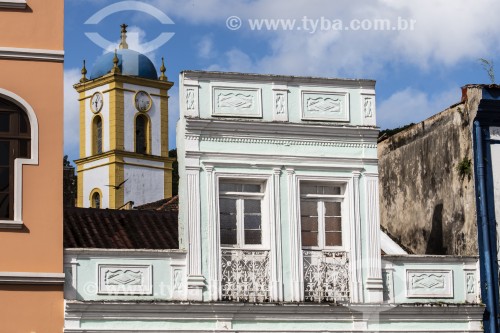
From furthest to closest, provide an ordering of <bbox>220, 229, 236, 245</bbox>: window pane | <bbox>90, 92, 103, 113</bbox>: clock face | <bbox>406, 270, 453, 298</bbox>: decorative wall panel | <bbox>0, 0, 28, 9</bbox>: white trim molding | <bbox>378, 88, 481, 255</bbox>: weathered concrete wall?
<bbox>90, 92, 103, 113</bbox>: clock face → <bbox>378, 88, 481, 255</bbox>: weathered concrete wall → <bbox>406, 270, 453, 298</bbox>: decorative wall panel → <bbox>220, 229, 236, 245</bbox>: window pane → <bbox>0, 0, 28, 9</bbox>: white trim molding

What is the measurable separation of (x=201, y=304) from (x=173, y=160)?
144ft

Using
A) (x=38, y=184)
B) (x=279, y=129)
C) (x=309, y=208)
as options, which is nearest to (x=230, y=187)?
(x=279, y=129)

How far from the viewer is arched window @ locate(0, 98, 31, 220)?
22.8 m

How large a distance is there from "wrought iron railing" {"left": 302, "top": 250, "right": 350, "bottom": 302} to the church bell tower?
40603 millimetres

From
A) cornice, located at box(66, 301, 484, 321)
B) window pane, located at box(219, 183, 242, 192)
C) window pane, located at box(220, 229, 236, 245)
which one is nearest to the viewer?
cornice, located at box(66, 301, 484, 321)

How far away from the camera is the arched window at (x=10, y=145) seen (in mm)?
22766

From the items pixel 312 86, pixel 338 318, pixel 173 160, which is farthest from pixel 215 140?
pixel 173 160

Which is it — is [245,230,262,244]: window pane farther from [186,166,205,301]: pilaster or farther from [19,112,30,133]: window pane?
[19,112,30,133]: window pane

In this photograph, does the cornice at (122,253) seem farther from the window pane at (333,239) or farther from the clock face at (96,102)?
the clock face at (96,102)

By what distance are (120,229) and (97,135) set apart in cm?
4133

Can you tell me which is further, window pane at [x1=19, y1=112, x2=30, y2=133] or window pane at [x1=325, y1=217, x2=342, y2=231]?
window pane at [x1=325, y1=217, x2=342, y2=231]

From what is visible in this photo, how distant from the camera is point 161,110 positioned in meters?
67.0

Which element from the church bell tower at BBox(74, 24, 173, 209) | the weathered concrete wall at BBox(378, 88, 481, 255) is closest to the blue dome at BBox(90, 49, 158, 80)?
the church bell tower at BBox(74, 24, 173, 209)

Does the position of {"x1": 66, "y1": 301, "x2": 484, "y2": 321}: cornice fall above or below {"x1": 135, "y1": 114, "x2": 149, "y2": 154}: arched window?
below
